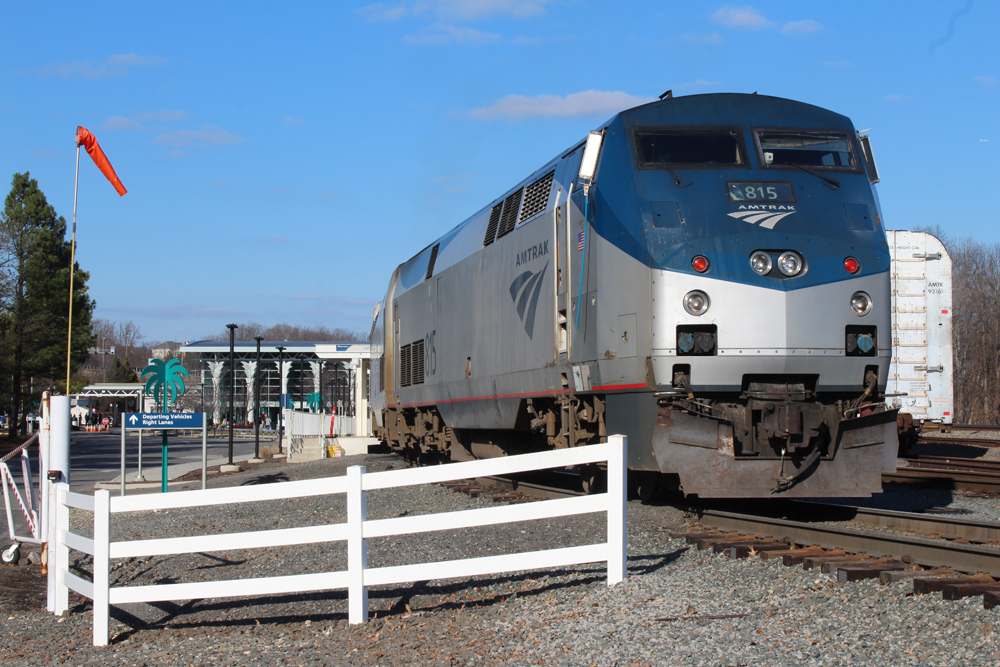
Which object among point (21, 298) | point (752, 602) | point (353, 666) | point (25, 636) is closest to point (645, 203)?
point (752, 602)

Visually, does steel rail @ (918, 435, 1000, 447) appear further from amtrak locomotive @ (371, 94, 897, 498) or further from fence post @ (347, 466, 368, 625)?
fence post @ (347, 466, 368, 625)

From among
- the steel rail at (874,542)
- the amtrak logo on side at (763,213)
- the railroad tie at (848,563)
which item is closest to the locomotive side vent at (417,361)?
the steel rail at (874,542)

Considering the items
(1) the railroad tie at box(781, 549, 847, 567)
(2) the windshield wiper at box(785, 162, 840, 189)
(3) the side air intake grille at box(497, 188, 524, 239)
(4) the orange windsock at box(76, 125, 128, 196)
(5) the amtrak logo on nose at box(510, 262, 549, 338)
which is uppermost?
(4) the orange windsock at box(76, 125, 128, 196)

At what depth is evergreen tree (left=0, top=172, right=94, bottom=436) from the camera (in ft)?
120

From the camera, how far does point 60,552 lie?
7.07 meters

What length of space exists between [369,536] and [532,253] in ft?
17.4

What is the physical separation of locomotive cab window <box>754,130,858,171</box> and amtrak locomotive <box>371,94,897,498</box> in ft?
0.05

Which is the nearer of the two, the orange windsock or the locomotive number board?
the locomotive number board

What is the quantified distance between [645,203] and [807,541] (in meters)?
3.27

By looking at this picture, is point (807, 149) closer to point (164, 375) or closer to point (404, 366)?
point (404, 366)

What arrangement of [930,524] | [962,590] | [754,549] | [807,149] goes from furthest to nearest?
[807,149]
[930,524]
[754,549]
[962,590]

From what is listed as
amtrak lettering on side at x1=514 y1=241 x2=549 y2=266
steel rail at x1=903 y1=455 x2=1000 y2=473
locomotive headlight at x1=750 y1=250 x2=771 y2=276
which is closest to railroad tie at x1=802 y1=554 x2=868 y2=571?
Answer: locomotive headlight at x1=750 y1=250 x2=771 y2=276

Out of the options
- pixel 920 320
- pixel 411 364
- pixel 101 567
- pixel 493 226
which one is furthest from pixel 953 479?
pixel 101 567

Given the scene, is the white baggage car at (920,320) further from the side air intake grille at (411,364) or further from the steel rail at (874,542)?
the steel rail at (874,542)
